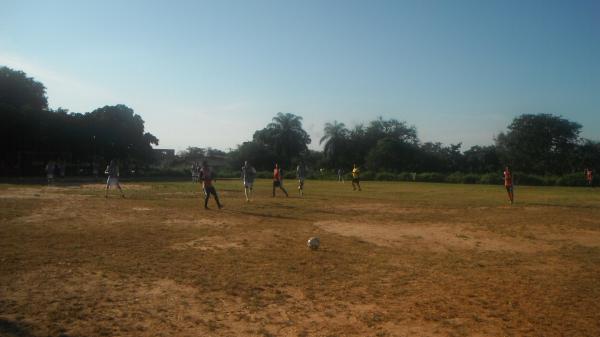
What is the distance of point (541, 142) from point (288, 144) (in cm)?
4627

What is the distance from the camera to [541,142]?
71.1 metres

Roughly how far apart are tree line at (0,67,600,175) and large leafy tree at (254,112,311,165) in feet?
0.68

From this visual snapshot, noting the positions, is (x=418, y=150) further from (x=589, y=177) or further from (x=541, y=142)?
(x=589, y=177)

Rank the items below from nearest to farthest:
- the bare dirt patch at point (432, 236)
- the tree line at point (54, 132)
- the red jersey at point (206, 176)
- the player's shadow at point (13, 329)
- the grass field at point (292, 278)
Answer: the player's shadow at point (13, 329) → the grass field at point (292, 278) → the bare dirt patch at point (432, 236) → the red jersey at point (206, 176) → the tree line at point (54, 132)

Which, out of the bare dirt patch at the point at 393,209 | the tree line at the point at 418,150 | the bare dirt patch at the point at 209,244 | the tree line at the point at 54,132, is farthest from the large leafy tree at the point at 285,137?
the bare dirt patch at the point at 209,244

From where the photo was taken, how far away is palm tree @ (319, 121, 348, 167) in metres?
90.6

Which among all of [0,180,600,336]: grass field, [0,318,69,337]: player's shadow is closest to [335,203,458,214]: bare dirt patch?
[0,180,600,336]: grass field

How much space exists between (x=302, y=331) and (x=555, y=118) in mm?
78590

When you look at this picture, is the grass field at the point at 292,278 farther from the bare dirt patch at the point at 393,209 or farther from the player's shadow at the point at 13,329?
the bare dirt patch at the point at 393,209

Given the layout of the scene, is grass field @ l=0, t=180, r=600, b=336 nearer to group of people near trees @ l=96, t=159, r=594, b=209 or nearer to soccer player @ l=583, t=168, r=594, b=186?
group of people near trees @ l=96, t=159, r=594, b=209

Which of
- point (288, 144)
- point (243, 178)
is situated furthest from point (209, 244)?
point (288, 144)

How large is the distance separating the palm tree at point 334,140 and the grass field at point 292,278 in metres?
75.9

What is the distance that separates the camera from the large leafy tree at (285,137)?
91.1 meters

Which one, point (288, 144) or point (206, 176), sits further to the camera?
point (288, 144)
